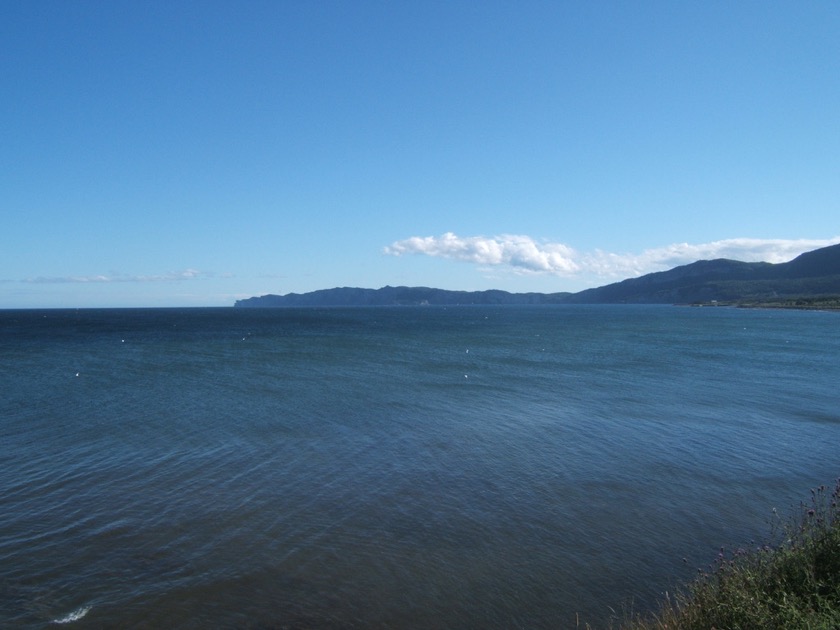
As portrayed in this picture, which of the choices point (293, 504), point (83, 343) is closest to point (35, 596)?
point (293, 504)

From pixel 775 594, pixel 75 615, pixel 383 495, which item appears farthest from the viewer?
pixel 383 495

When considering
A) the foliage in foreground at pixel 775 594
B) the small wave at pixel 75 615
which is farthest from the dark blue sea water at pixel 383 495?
the foliage in foreground at pixel 775 594

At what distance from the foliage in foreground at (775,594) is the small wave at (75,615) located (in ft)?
29.8

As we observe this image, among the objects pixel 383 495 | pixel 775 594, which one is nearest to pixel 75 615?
pixel 383 495

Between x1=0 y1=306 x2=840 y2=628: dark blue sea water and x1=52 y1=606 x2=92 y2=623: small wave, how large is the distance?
0.19 ft

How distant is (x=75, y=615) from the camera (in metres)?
9.69

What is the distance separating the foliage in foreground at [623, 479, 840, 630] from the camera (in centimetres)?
629

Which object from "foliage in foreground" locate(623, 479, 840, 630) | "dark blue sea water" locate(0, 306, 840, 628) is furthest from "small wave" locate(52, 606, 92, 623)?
"foliage in foreground" locate(623, 479, 840, 630)

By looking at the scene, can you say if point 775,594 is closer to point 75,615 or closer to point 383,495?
point 383,495

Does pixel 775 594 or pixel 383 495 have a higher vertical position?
pixel 775 594

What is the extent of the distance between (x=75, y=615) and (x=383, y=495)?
7304mm

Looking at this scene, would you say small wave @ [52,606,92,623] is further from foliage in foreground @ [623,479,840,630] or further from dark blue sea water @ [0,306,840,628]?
foliage in foreground @ [623,479,840,630]

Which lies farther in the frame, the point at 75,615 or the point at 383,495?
the point at 383,495

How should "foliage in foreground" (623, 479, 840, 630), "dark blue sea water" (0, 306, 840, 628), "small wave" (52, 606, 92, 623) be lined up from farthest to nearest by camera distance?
"dark blue sea water" (0, 306, 840, 628) < "small wave" (52, 606, 92, 623) < "foliage in foreground" (623, 479, 840, 630)
